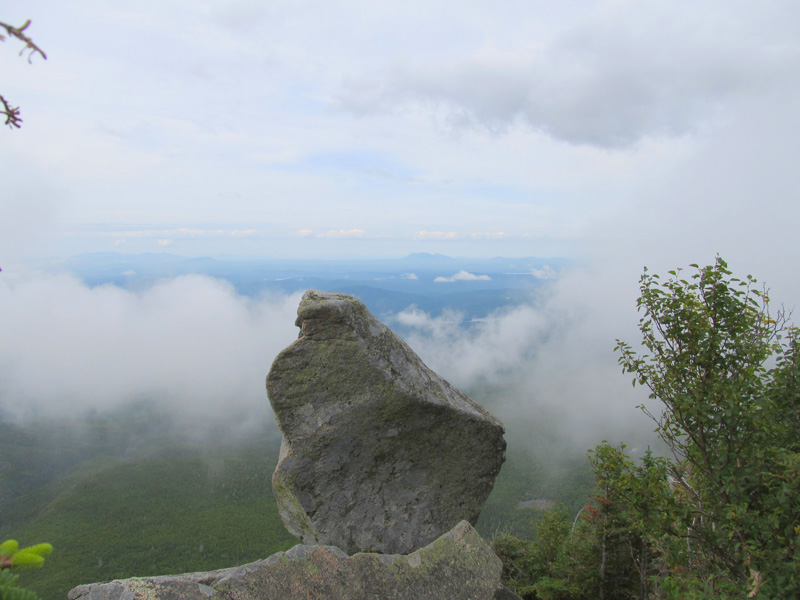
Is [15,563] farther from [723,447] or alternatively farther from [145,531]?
[145,531]

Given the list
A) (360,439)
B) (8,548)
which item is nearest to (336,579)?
(360,439)

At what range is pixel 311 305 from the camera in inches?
495

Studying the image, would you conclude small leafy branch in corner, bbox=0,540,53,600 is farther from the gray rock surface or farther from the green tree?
the gray rock surface

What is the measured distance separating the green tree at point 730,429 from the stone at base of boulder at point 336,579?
3.33 meters

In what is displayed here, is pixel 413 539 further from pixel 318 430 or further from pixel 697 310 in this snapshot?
pixel 697 310

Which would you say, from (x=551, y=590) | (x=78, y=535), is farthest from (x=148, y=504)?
(x=551, y=590)

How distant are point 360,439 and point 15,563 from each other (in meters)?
9.71

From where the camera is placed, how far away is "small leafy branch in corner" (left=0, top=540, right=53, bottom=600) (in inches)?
98.1

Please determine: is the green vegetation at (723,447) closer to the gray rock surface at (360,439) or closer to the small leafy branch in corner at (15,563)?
the gray rock surface at (360,439)

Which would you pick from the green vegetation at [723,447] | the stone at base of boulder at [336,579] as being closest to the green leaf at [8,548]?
the stone at base of boulder at [336,579]

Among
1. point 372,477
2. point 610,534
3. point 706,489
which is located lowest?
point 610,534

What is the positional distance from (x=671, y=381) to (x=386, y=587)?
5900 millimetres

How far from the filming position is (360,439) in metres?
12.2

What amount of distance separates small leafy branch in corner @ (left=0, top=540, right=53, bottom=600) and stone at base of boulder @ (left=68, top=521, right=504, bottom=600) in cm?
434
